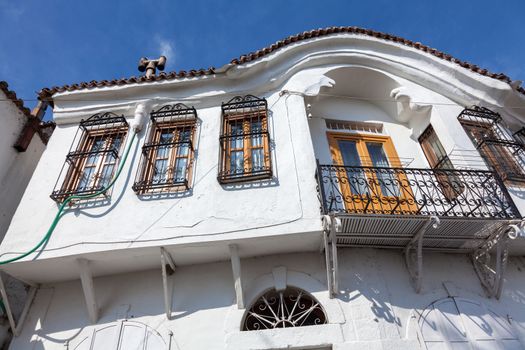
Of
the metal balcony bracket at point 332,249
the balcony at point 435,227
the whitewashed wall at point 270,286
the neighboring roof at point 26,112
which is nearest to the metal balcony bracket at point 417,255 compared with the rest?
the balcony at point 435,227

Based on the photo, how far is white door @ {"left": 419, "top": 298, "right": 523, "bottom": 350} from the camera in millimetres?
4344

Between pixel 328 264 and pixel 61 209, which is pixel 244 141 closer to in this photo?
pixel 328 264

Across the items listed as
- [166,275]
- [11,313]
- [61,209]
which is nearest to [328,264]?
[166,275]

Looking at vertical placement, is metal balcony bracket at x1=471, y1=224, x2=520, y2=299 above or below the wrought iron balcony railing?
below

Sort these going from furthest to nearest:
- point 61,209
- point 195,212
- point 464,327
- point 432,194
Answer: point 432,194 → point 61,209 → point 195,212 → point 464,327

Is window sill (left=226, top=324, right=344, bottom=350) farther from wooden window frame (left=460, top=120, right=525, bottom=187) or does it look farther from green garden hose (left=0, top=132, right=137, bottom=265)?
wooden window frame (left=460, top=120, right=525, bottom=187)

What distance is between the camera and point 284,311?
4668 mm

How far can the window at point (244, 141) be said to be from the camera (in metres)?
5.43

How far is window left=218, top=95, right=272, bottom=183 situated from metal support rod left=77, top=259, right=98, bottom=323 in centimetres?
242

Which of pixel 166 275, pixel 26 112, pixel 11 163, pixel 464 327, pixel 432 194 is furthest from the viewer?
pixel 26 112

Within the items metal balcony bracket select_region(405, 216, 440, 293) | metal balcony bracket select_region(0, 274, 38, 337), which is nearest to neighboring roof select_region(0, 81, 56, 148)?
metal balcony bracket select_region(0, 274, 38, 337)

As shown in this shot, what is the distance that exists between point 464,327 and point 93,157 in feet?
22.5

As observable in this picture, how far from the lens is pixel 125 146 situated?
6.26 m

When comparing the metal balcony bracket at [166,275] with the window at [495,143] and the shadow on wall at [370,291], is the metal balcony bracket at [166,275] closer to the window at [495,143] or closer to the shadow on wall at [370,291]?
the shadow on wall at [370,291]
